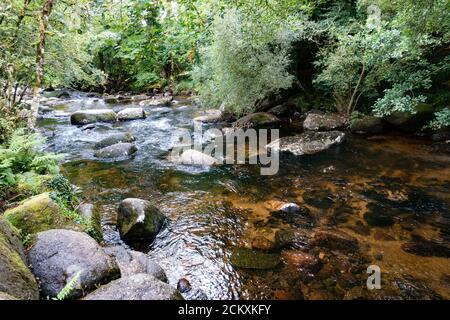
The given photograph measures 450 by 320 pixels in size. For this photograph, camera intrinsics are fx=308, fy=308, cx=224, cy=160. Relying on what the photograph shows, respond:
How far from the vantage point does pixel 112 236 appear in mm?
5883

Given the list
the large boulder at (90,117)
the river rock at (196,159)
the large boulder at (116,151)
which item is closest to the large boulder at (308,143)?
the river rock at (196,159)

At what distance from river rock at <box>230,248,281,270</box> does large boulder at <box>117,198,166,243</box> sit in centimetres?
167

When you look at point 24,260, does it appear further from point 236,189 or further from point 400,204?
point 400,204

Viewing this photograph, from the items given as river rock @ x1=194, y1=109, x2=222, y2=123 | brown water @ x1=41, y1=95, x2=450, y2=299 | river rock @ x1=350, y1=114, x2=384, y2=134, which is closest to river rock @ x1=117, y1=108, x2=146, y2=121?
river rock @ x1=194, y1=109, x2=222, y2=123

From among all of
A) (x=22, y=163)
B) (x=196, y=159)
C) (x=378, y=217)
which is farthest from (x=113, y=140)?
(x=378, y=217)

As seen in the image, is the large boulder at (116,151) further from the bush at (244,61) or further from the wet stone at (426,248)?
the wet stone at (426,248)

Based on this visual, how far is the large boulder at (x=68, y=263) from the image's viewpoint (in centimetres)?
359

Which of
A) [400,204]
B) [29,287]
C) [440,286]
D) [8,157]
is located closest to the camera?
[29,287]

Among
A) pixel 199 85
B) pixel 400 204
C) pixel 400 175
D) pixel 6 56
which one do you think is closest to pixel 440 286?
pixel 400 204

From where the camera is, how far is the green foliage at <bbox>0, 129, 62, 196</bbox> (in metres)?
5.38

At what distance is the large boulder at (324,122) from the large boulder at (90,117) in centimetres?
1030
